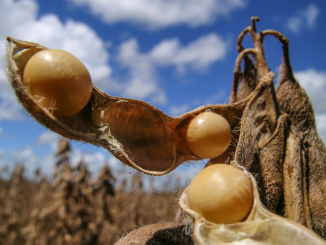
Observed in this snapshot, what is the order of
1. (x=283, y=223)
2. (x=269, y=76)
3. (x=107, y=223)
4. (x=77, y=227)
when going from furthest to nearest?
(x=107, y=223), (x=77, y=227), (x=269, y=76), (x=283, y=223)

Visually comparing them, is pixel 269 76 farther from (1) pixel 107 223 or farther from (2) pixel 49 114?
(1) pixel 107 223

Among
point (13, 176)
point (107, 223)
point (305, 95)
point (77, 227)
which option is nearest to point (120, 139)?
point (305, 95)

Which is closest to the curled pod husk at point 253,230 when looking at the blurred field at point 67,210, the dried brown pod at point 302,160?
the dried brown pod at point 302,160

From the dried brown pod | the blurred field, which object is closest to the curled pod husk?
the dried brown pod

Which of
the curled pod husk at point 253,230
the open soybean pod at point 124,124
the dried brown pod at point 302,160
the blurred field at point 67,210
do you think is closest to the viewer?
the curled pod husk at point 253,230

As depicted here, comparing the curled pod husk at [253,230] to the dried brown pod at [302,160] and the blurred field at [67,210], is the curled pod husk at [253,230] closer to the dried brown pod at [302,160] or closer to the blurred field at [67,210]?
the dried brown pod at [302,160]

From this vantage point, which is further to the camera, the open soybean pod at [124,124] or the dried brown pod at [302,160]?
the dried brown pod at [302,160]

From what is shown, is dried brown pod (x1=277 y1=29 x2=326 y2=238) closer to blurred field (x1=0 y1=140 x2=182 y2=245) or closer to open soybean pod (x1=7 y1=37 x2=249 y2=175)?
open soybean pod (x1=7 y1=37 x2=249 y2=175)
